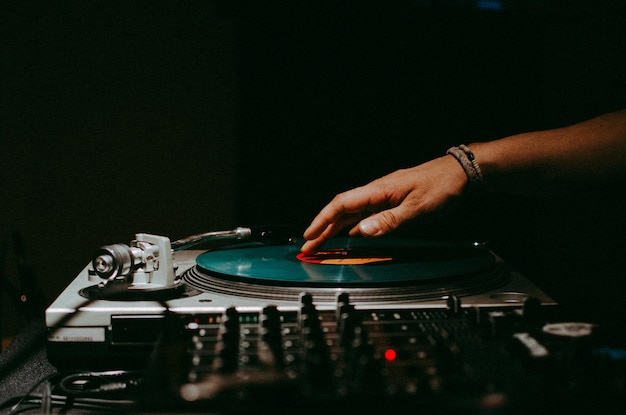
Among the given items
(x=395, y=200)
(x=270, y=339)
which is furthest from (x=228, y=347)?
(x=395, y=200)

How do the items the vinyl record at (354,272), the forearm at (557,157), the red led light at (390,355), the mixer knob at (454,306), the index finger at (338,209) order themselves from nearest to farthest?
the red led light at (390,355) < the mixer knob at (454,306) < the vinyl record at (354,272) < the forearm at (557,157) < the index finger at (338,209)

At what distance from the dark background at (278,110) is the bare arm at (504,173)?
438mm

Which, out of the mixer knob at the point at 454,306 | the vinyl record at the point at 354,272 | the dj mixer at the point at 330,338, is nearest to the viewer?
the dj mixer at the point at 330,338

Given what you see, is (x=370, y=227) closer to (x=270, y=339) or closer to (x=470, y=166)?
(x=470, y=166)

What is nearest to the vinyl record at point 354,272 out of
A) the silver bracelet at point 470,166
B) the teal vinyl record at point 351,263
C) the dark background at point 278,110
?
the teal vinyl record at point 351,263

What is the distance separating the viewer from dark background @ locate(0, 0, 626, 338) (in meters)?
1.75

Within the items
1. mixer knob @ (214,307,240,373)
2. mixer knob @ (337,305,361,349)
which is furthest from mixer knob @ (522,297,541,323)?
mixer knob @ (214,307,240,373)

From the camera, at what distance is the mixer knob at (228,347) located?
0.56m

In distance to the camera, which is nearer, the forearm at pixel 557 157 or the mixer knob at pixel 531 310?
the mixer knob at pixel 531 310

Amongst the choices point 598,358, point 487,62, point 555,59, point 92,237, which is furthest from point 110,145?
point 598,358

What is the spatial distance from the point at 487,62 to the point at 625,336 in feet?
3.96

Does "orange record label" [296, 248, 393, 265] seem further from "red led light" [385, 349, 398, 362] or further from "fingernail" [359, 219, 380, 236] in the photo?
"red led light" [385, 349, 398, 362]

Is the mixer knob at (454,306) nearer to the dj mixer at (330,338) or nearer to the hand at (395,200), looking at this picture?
the dj mixer at (330,338)

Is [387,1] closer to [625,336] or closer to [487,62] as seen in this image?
[487,62]
